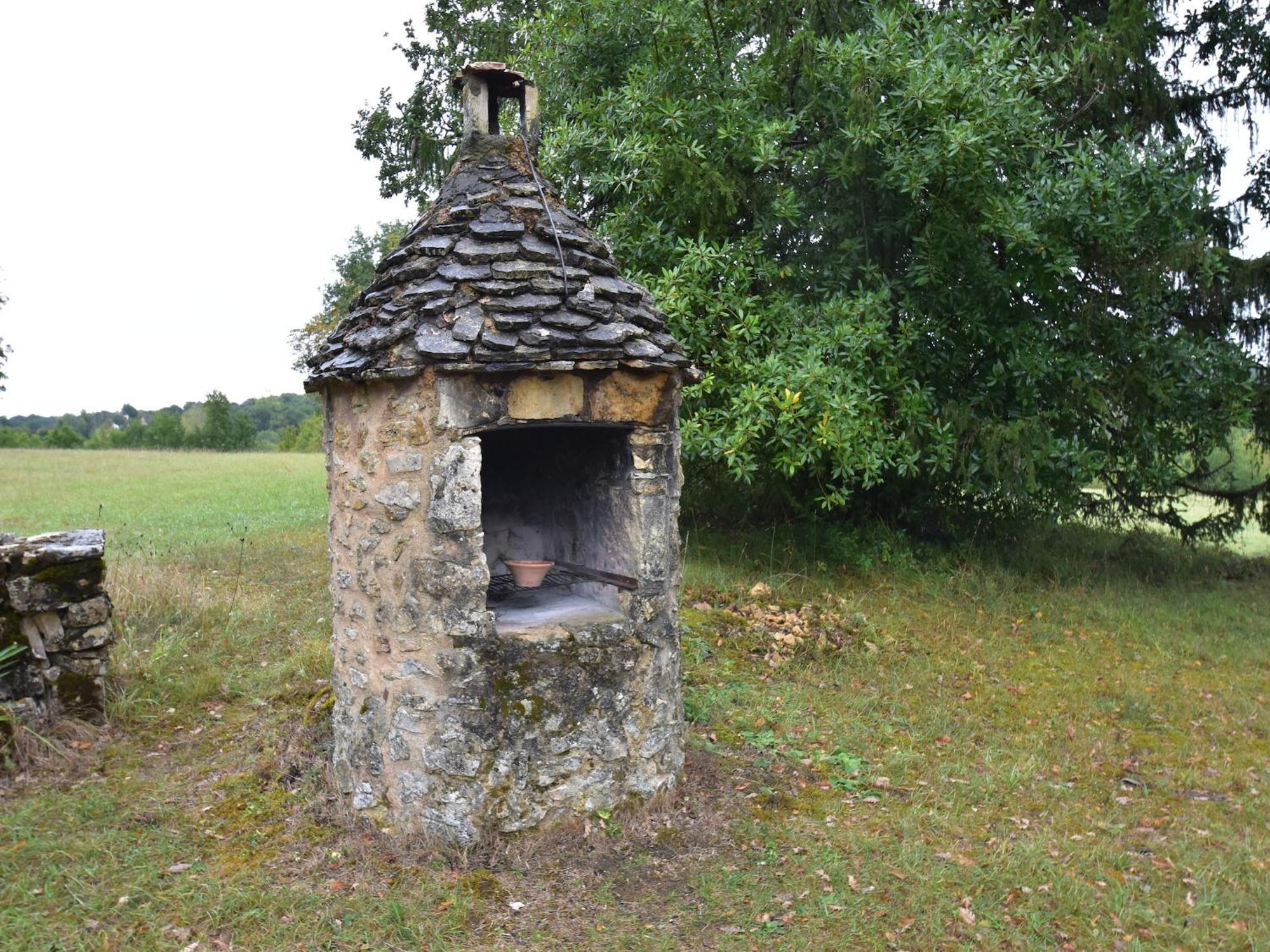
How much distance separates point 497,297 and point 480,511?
3.35 ft

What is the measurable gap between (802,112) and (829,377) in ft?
9.09

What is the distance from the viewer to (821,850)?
181 inches

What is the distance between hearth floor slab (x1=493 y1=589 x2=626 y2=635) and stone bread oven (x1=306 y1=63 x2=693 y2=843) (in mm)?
23

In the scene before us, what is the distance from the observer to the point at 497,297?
14.4 ft

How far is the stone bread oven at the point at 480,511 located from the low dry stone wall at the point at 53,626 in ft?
6.47

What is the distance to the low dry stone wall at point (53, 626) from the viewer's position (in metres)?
5.55

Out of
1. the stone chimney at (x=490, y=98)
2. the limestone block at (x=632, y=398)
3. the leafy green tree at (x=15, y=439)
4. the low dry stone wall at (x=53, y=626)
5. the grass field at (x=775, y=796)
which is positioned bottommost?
the grass field at (x=775, y=796)

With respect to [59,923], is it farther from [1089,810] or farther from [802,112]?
[802,112]

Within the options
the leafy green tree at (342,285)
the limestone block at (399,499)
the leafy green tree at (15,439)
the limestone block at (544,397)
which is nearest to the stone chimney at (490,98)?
the limestone block at (544,397)

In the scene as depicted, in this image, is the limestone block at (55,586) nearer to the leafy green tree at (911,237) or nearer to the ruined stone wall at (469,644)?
the ruined stone wall at (469,644)

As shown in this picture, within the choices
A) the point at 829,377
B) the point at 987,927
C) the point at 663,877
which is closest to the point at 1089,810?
the point at 987,927

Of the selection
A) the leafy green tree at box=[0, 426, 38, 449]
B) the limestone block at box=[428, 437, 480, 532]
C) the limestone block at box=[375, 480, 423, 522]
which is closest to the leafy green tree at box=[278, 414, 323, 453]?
the leafy green tree at box=[0, 426, 38, 449]

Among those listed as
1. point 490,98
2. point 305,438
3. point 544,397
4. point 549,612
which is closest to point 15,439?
point 305,438

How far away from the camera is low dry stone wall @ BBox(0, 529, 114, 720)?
5551 mm
